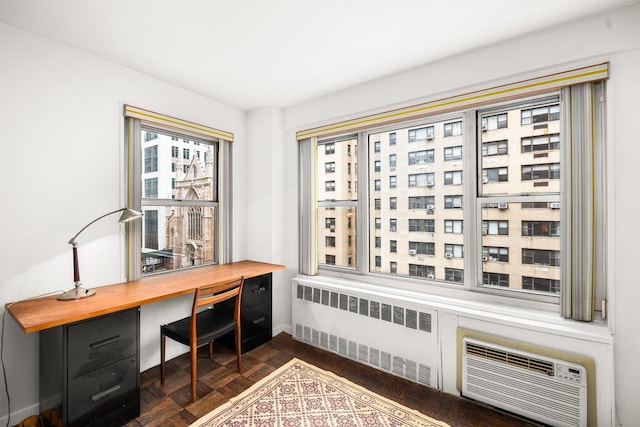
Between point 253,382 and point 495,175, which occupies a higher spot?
point 495,175

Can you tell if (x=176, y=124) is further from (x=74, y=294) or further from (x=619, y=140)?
(x=619, y=140)

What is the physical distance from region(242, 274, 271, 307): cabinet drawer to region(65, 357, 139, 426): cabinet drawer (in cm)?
105

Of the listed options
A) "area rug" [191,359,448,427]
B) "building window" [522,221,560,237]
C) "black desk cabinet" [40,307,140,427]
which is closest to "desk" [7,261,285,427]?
"black desk cabinet" [40,307,140,427]

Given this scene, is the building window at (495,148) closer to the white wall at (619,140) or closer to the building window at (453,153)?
the building window at (453,153)

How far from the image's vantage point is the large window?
197 cm

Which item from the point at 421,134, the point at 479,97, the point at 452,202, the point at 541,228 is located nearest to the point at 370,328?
the point at 452,202

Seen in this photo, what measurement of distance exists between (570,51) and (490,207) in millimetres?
1133

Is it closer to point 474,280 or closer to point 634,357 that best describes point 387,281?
point 474,280

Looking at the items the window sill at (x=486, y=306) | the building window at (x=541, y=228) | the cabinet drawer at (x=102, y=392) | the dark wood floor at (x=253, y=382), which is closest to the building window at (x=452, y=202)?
the building window at (x=541, y=228)

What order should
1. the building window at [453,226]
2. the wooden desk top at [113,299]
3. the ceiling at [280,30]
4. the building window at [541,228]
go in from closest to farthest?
the wooden desk top at [113,299]
the ceiling at [280,30]
the building window at [541,228]
the building window at [453,226]

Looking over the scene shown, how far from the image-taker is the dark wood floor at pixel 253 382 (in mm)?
1983

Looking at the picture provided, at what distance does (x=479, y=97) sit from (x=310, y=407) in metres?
2.63

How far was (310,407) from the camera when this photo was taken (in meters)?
2.08

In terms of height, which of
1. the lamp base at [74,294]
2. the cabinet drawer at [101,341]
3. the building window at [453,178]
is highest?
the building window at [453,178]
